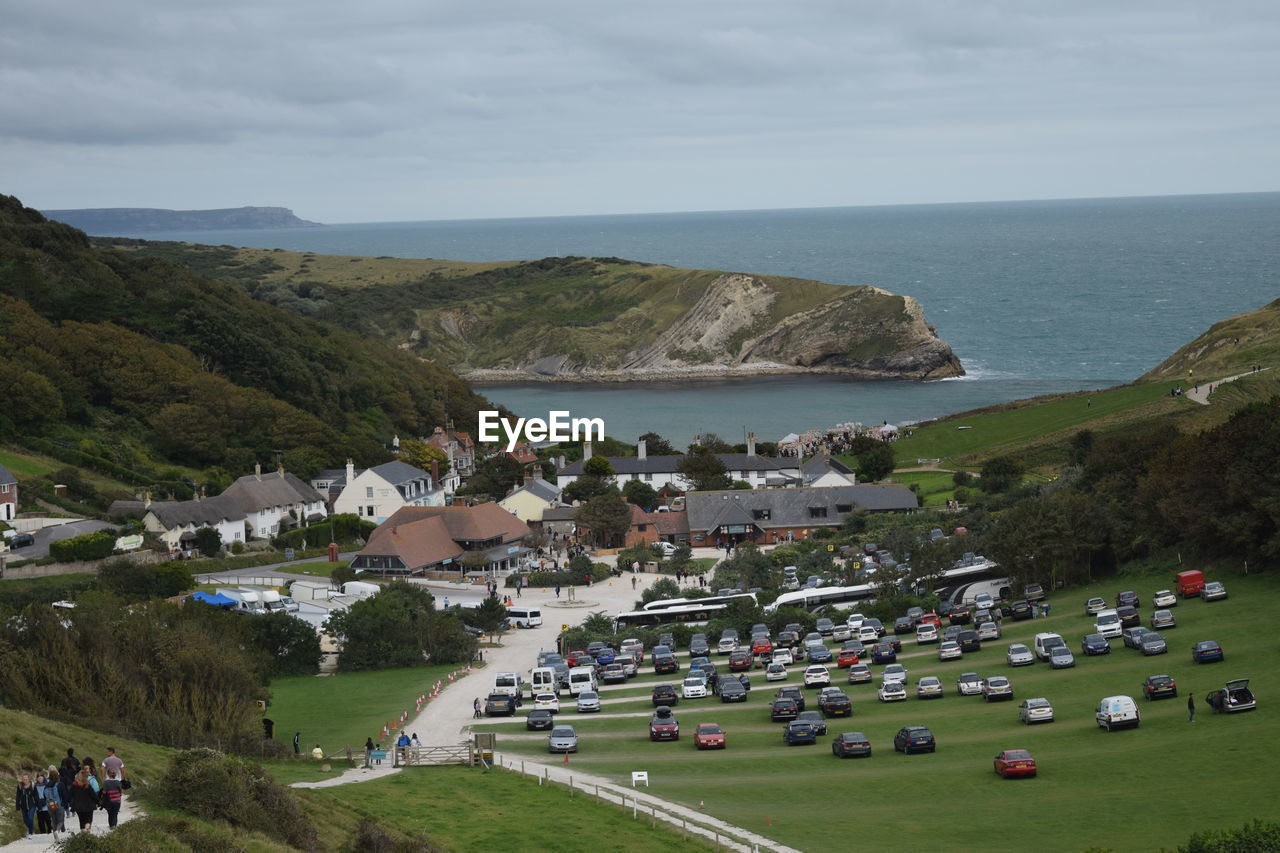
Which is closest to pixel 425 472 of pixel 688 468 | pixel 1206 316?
pixel 688 468

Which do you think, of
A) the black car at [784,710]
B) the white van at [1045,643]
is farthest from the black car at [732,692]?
the white van at [1045,643]

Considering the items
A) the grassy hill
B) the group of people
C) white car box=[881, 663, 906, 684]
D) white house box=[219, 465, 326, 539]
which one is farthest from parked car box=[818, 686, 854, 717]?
the grassy hill

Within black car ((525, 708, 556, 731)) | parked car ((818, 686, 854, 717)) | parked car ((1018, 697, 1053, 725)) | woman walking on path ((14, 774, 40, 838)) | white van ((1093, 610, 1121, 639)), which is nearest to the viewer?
woman walking on path ((14, 774, 40, 838))

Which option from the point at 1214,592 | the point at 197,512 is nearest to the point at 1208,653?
the point at 1214,592

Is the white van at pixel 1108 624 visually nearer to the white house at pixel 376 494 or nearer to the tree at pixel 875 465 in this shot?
the tree at pixel 875 465

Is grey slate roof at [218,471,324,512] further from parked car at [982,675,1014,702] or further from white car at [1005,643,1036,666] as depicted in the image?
parked car at [982,675,1014,702]

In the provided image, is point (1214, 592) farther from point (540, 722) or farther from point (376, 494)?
point (376, 494)

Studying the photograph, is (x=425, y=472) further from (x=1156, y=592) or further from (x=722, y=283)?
(x=722, y=283)
